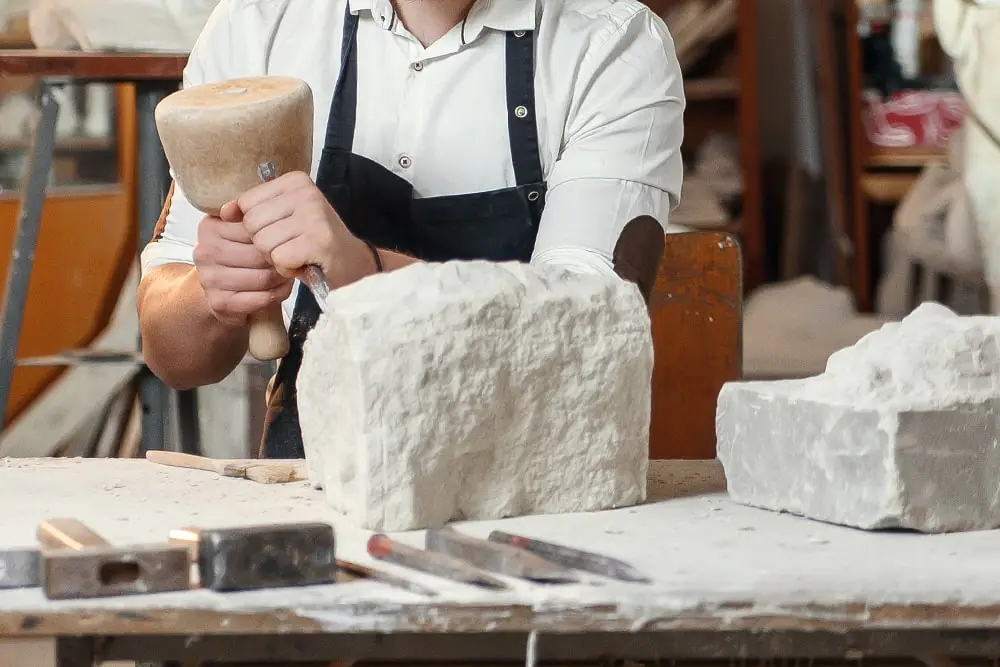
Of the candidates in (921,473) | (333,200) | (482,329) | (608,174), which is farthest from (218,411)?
(921,473)

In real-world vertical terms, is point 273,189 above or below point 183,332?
above

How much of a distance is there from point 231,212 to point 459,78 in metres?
0.57

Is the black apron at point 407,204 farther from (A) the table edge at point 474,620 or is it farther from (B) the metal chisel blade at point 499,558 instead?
(A) the table edge at point 474,620

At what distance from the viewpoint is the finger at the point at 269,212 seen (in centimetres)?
156

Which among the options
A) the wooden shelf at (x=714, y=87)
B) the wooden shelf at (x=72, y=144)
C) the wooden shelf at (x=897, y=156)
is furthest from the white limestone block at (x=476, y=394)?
the wooden shelf at (x=897, y=156)

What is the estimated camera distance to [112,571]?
1.17m

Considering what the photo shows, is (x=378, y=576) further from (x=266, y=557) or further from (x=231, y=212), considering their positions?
(x=231, y=212)

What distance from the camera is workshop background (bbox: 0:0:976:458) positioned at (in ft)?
13.6

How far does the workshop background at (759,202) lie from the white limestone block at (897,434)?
1807mm

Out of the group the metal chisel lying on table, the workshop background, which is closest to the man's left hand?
the metal chisel lying on table

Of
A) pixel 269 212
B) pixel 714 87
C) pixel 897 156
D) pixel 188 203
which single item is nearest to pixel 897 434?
pixel 269 212

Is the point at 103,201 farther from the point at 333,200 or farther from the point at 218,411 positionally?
the point at 333,200

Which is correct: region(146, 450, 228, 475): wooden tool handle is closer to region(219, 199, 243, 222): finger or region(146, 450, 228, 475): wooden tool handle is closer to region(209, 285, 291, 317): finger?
region(209, 285, 291, 317): finger

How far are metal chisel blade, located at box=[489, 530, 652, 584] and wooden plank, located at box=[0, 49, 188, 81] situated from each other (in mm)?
1477
